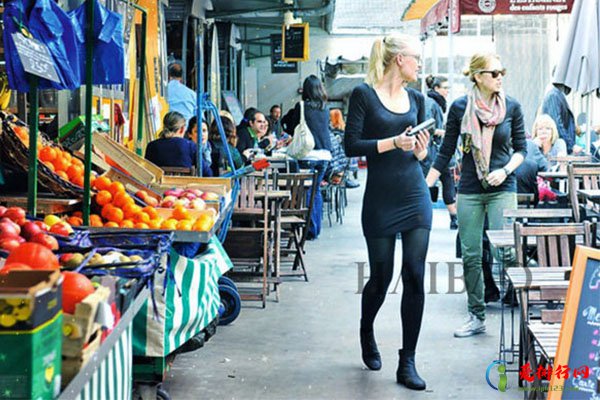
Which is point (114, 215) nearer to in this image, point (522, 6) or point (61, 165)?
point (61, 165)

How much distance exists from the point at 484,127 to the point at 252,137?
279 inches

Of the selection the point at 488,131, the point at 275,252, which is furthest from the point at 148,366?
the point at 275,252

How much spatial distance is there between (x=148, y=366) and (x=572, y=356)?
7.27ft

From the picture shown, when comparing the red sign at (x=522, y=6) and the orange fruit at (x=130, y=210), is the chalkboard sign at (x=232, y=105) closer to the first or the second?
the red sign at (x=522, y=6)

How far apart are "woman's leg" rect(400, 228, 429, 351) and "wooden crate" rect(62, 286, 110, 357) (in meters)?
2.97

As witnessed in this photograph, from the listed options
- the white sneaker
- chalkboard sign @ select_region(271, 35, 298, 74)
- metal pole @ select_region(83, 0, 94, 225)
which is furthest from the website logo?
chalkboard sign @ select_region(271, 35, 298, 74)

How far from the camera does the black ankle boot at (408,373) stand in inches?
222

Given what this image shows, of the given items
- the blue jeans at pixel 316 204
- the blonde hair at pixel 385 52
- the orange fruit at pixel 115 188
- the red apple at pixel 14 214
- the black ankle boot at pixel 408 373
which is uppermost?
the blonde hair at pixel 385 52

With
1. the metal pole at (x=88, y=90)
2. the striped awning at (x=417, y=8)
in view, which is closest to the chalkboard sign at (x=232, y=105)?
the striped awning at (x=417, y=8)

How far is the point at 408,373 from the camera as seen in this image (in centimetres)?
568

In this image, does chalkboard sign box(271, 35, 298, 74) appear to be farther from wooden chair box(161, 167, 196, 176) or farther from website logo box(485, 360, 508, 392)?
website logo box(485, 360, 508, 392)

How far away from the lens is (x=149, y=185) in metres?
6.75

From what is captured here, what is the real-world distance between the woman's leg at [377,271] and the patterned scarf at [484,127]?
1.32 m

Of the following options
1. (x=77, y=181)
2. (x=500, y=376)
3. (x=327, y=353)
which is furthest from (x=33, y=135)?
(x=500, y=376)
